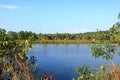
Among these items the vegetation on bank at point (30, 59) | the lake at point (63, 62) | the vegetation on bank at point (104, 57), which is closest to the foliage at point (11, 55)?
the vegetation on bank at point (30, 59)

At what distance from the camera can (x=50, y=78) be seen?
516cm

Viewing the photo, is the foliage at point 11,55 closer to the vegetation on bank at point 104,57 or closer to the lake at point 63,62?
the vegetation on bank at point 104,57

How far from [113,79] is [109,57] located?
68.7 inches

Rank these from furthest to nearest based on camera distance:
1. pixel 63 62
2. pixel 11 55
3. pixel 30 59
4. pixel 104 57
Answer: pixel 63 62 → pixel 104 57 → pixel 30 59 → pixel 11 55

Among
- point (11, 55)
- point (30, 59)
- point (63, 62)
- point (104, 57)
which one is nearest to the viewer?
point (11, 55)

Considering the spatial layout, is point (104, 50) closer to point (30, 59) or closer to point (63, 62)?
point (30, 59)

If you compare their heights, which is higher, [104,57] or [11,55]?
[11,55]

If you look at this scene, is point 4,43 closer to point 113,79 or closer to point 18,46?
point 18,46

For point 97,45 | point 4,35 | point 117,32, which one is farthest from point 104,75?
point 4,35

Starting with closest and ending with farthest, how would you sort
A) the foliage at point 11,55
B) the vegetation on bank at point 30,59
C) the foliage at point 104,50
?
the vegetation on bank at point 30,59 < the foliage at point 11,55 < the foliage at point 104,50

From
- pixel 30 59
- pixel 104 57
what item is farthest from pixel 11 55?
pixel 104 57

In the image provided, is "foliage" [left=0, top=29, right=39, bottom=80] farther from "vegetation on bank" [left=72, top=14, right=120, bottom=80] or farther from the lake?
the lake

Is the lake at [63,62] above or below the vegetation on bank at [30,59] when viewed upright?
below

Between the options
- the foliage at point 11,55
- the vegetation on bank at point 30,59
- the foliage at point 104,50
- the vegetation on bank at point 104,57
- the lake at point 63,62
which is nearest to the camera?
the vegetation on bank at point 30,59
